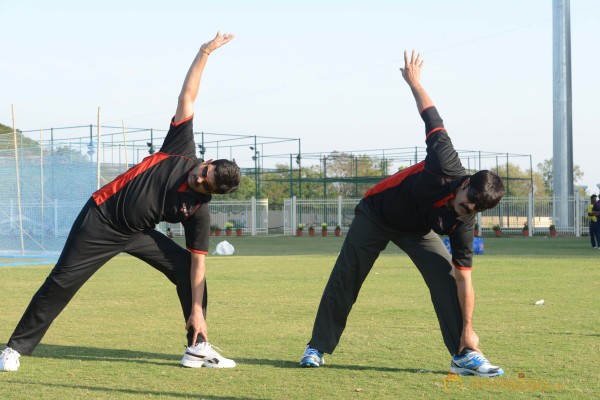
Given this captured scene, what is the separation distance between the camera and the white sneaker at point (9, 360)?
21.6 ft

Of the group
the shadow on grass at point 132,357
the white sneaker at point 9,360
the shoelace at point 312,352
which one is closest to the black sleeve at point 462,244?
the shadow on grass at point 132,357

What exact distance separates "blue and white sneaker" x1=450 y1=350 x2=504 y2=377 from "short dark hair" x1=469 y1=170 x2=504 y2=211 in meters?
1.20

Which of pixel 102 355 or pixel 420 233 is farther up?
pixel 420 233

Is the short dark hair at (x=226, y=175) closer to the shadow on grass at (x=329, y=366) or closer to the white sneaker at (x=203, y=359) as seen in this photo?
the white sneaker at (x=203, y=359)

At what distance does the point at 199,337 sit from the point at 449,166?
2267mm

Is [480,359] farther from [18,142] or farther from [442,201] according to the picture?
[18,142]

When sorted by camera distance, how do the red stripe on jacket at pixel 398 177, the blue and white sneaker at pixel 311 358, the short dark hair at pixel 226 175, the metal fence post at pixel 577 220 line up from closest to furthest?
the short dark hair at pixel 226 175 < the red stripe on jacket at pixel 398 177 < the blue and white sneaker at pixel 311 358 < the metal fence post at pixel 577 220

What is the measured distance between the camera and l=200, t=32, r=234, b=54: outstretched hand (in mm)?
6902

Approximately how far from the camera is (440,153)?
243 inches

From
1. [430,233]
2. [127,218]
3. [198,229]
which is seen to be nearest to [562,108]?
[430,233]

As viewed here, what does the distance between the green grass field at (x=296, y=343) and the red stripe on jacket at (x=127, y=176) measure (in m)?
1.26

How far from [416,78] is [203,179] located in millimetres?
1676

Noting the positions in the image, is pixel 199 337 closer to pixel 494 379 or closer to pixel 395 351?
pixel 395 351

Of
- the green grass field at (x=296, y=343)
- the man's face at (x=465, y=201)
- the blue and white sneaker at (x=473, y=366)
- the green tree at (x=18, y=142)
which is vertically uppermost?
the green tree at (x=18, y=142)
